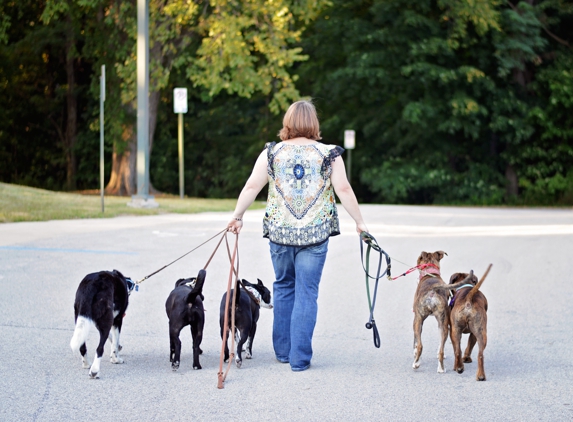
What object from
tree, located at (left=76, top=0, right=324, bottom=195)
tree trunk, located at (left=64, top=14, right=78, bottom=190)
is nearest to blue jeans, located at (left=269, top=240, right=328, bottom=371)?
tree, located at (left=76, top=0, right=324, bottom=195)

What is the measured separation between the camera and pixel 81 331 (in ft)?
21.3

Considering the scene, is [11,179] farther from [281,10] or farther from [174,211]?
[174,211]

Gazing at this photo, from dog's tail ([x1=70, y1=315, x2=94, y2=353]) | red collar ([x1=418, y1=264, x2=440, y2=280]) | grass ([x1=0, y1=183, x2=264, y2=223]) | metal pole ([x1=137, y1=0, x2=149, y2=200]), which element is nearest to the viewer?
dog's tail ([x1=70, y1=315, x2=94, y2=353])

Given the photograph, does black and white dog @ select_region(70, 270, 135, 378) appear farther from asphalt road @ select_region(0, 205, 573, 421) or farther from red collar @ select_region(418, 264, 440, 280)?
red collar @ select_region(418, 264, 440, 280)

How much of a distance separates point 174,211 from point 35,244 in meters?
7.96

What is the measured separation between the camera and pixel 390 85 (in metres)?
37.2

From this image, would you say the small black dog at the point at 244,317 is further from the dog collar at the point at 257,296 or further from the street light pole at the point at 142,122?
the street light pole at the point at 142,122

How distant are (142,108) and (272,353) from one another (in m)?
16.1

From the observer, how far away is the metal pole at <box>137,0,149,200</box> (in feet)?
74.2

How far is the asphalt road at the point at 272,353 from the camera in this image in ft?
19.2

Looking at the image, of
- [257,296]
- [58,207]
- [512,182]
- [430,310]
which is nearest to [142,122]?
[58,207]

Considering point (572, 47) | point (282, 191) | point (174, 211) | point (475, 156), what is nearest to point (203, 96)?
point (475, 156)

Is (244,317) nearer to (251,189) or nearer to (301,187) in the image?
(251,189)

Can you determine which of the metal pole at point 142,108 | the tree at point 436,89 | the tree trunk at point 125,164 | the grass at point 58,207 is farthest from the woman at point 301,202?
the tree at point 436,89
